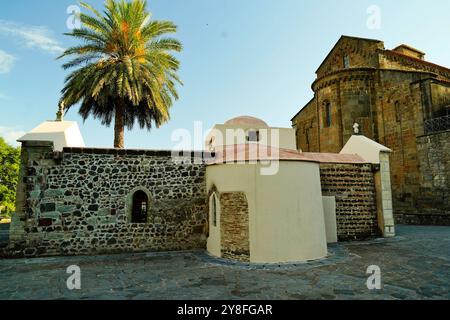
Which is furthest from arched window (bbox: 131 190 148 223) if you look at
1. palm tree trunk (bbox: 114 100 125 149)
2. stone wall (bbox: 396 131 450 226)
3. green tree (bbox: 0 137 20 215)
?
green tree (bbox: 0 137 20 215)

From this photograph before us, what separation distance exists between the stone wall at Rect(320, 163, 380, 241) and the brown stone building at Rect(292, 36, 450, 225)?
772 centimetres

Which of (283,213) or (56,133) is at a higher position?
(56,133)

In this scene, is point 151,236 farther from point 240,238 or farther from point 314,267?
point 314,267

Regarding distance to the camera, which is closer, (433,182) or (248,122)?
(248,122)

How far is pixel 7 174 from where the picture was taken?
1195 inches

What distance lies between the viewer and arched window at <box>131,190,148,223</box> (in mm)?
10555

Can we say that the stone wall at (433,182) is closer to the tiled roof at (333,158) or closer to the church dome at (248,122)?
the tiled roof at (333,158)

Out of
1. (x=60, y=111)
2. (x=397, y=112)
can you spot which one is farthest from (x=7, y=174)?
(x=397, y=112)

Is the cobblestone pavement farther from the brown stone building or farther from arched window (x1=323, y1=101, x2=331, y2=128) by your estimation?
arched window (x1=323, y1=101, x2=331, y2=128)

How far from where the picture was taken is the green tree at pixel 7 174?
2970 centimetres

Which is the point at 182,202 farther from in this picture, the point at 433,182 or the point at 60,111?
the point at 433,182

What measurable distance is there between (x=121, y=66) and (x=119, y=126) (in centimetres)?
317

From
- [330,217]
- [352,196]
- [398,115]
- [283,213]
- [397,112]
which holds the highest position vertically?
[397,112]

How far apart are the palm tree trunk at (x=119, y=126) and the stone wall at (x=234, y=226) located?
26.9 ft
